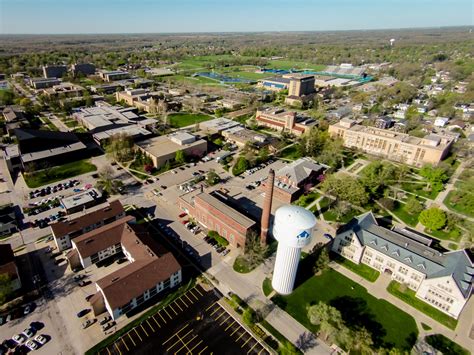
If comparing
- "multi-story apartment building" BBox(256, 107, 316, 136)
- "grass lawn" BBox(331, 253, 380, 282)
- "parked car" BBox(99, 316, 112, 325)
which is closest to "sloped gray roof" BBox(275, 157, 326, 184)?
"grass lawn" BBox(331, 253, 380, 282)

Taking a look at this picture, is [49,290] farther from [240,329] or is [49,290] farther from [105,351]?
[240,329]

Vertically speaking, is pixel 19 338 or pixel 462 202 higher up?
pixel 462 202

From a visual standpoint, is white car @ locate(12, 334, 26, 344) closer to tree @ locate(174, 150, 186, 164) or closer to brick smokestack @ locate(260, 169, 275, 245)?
brick smokestack @ locate(260, 169, 275, 245)

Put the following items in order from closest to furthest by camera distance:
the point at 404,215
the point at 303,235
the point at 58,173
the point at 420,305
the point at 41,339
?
the point at 303,235 → the point at 41,339 → the point at 420,305 → the point at 404,215 → the point at 58,173

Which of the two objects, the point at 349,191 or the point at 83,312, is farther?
the point at 349,191

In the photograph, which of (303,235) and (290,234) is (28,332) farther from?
(303,235)

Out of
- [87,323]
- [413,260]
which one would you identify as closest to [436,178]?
[413,260]

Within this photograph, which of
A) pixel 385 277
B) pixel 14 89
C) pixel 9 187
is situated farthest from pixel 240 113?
pixel 14 89
